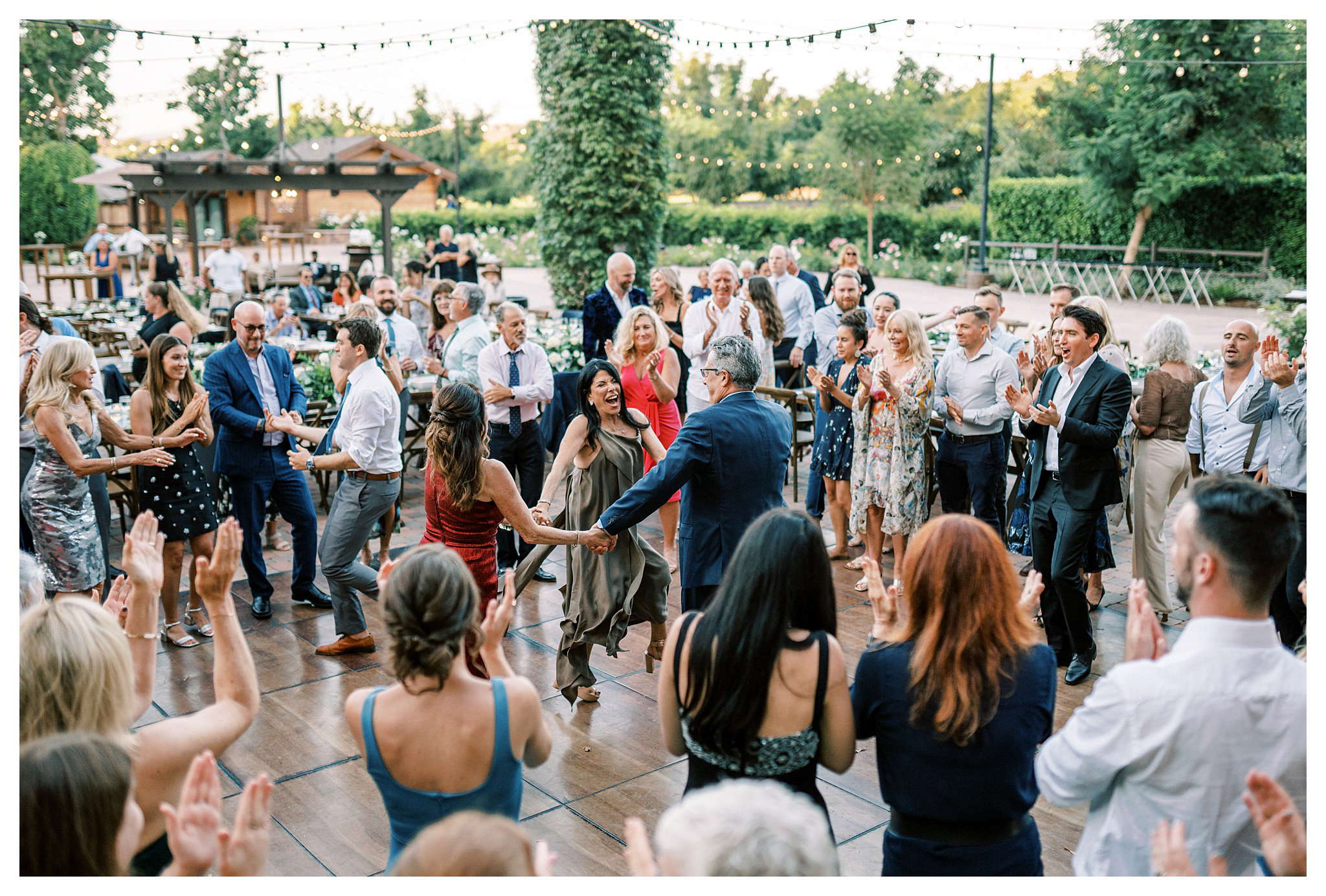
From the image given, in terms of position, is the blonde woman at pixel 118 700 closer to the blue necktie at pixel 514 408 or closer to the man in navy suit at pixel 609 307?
the blue necktie at pixel 514 408

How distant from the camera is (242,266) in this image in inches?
654

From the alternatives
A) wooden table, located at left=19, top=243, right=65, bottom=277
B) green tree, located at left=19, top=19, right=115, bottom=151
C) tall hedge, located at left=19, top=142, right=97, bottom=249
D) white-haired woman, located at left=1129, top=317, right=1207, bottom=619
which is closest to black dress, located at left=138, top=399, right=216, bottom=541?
white-haired woman, located at left=1129, top=317, right=1207, bottom=619

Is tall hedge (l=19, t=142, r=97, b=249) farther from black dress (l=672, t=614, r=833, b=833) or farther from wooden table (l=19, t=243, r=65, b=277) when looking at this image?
black dress (l=672, t=614, r=833, b=833)

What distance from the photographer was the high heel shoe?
4.87 m

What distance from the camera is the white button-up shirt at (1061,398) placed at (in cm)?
478

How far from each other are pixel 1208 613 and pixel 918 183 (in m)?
28.1

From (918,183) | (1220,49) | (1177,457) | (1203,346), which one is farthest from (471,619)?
(918,183)

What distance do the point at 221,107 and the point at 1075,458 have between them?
3991 centimetres

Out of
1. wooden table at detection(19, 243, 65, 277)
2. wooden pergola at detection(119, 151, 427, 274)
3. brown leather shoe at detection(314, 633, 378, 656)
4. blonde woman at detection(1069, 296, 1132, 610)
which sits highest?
wooden pergola at detection(119, 151, 427, 274)

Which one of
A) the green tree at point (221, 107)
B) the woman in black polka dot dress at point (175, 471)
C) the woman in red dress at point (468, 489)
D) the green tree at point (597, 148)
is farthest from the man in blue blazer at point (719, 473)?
the green tree at point (221, 107)

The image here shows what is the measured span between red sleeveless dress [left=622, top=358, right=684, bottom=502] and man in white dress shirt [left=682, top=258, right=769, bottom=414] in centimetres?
99

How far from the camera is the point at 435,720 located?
2.26 m

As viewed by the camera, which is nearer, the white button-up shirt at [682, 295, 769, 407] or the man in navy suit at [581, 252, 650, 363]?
the white button-up shirt at [682, 295, 769, 407]

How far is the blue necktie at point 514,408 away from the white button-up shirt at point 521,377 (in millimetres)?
10
